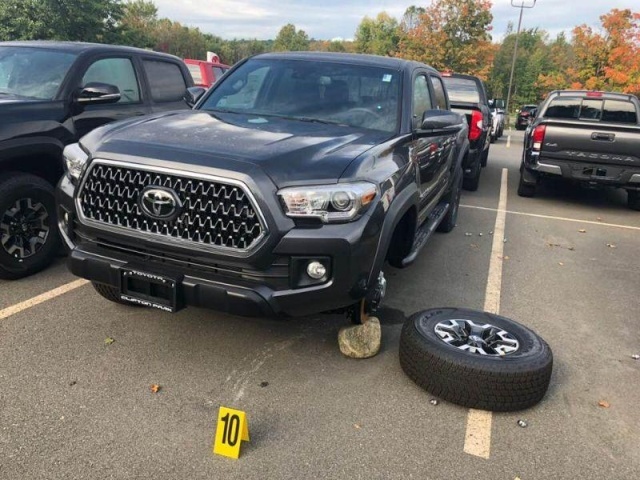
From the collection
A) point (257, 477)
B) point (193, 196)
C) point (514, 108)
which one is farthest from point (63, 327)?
point (514, 108)

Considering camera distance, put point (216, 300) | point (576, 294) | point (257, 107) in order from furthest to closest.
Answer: point (576, 294) < point (257, 107) < point (216, 300)

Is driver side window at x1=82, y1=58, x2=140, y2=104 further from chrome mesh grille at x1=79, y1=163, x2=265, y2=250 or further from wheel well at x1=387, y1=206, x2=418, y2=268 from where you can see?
wheel well at x1=387, y1=206, x2=418, y2=268

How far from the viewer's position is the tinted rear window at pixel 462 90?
10.8 m

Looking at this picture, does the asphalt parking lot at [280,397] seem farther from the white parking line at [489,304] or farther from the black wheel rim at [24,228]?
the black wheel rim at [24,228]

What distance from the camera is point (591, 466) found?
105 inches

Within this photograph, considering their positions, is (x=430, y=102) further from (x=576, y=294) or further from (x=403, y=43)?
(x=403, y=43)

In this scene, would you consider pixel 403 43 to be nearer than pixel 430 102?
No

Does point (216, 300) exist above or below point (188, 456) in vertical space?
above

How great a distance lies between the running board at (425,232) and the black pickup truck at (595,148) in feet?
10.3

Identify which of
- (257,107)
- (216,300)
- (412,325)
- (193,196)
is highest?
(257,107)

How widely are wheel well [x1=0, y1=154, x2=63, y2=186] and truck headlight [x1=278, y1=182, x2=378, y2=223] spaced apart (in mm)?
2745

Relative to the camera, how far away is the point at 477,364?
296 cm

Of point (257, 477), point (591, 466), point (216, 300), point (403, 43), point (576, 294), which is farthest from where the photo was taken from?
point (403, 43)

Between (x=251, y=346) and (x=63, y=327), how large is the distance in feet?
4.31
